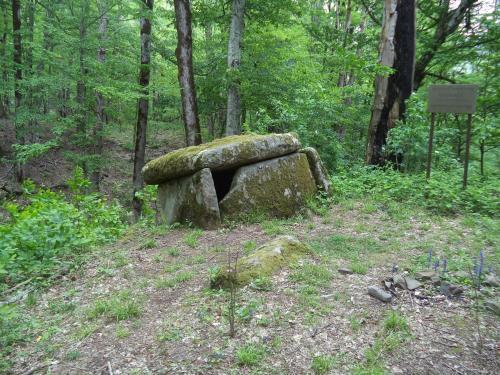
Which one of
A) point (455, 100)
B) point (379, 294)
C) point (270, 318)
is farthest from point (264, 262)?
point (455, 100)

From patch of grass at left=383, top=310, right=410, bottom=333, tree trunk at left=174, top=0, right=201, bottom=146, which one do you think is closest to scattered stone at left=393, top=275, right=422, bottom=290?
patch of grass at left=383, top=310, right=410, bottom=333

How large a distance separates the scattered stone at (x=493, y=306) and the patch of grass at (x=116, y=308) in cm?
326

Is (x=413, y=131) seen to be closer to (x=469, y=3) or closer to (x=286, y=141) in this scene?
(x=286, y=141)

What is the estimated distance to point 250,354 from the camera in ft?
9.06

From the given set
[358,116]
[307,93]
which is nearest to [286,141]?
[307,93]

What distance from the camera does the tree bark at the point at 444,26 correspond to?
9.81m

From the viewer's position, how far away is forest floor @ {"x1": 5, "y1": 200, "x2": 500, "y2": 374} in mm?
2742

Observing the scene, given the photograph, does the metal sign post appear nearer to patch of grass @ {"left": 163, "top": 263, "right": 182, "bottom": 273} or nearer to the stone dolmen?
the stone dolmen

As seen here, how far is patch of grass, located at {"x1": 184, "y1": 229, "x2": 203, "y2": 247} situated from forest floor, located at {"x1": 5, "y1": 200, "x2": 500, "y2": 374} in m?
0.26

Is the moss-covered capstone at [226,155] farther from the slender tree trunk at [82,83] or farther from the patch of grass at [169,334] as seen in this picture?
the slender tree trunk at [82,83]

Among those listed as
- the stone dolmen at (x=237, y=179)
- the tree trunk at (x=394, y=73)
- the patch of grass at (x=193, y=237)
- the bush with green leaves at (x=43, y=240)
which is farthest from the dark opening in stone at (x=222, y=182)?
the tree trunk at (x=394, y=73)

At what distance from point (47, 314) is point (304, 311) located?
2.72m

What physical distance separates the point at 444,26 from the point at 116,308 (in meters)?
11.0

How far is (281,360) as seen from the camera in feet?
9.02
